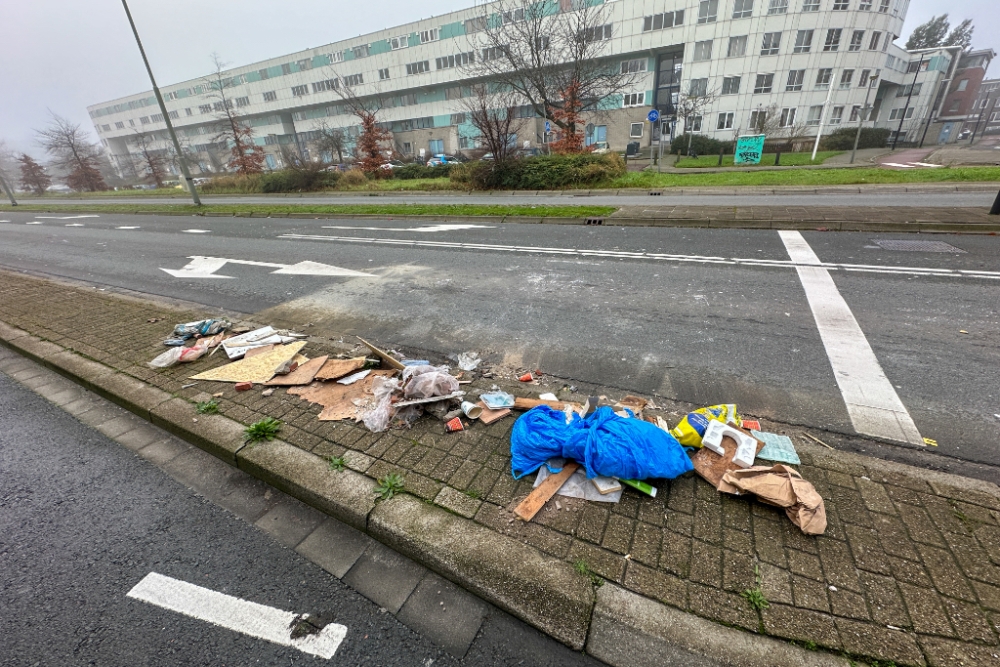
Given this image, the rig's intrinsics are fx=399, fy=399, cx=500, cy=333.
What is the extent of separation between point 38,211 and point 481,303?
3571cm

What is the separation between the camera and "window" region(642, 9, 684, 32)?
3584 centimetres

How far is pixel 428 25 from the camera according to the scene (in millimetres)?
46281

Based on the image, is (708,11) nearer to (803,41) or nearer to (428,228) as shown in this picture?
(803,41)

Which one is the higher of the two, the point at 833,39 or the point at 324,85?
the point at 324,85

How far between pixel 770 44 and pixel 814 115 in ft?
23.5

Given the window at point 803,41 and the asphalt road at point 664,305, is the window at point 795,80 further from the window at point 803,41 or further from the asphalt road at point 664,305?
the asphalt road at point 664,305

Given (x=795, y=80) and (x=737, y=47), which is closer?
(x=795, y=80)

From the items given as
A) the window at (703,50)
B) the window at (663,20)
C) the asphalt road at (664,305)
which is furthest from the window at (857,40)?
the asphalt road at (664,305)

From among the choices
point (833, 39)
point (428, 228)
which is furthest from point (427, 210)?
point (833, 39)

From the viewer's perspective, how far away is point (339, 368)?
3893mm

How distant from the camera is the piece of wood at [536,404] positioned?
3135 mm

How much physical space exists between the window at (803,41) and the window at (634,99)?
12258 mm

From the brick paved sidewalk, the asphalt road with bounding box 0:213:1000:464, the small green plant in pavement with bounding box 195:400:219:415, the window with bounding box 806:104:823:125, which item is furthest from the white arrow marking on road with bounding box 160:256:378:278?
the window with bounding box 806:104:823:125

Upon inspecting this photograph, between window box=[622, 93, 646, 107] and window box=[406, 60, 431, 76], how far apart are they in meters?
23.6
